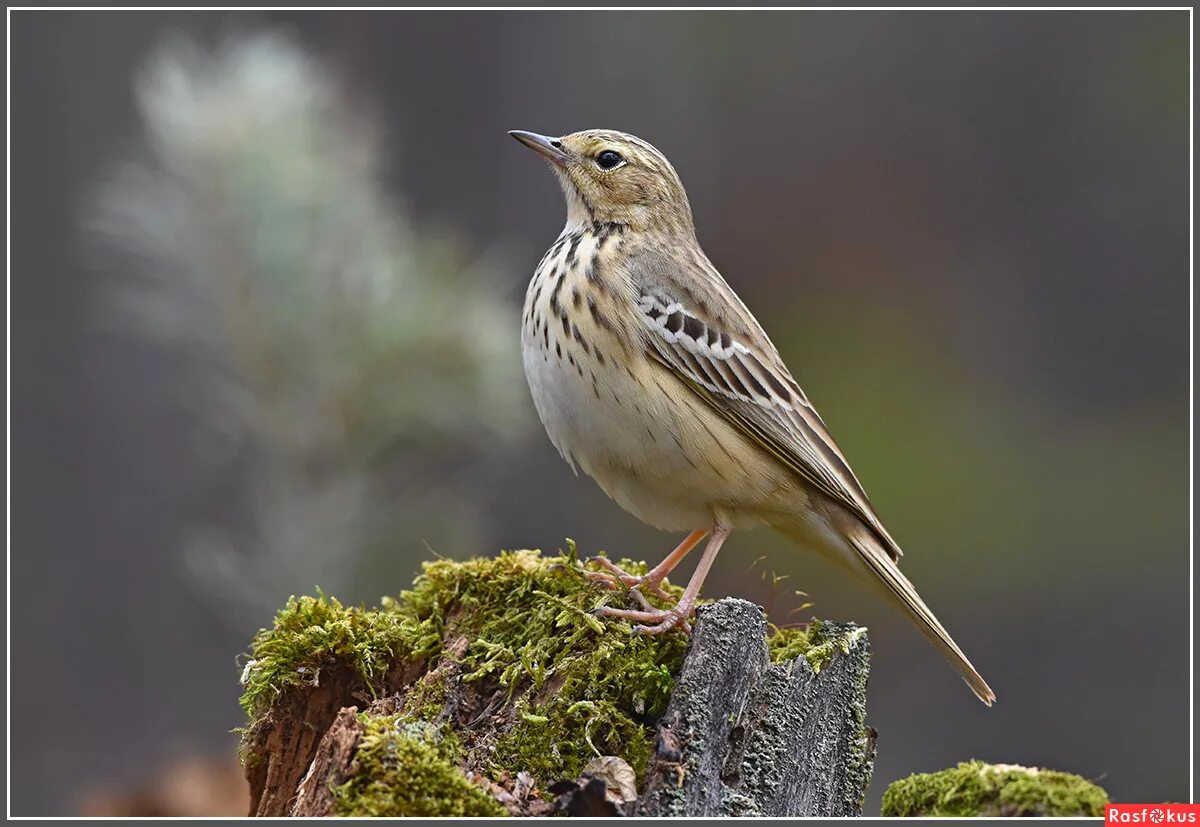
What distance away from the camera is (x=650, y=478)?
16.8 ft

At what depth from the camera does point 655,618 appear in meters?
4.55

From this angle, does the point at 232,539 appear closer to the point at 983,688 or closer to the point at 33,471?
the point at 33,471

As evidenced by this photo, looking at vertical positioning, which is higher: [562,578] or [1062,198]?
[1062,198]

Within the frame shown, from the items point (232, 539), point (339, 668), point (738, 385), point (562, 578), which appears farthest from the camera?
point (232, 539)

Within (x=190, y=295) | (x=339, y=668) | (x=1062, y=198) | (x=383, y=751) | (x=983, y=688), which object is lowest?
(x=383, y=751)

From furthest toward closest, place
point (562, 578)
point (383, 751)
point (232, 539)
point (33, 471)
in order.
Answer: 1. point (33, 471)
2. point (232, 539)
3. point (562, 578)
4. point (383, 751)

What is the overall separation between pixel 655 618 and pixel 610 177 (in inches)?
89.9

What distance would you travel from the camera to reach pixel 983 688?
16.4 feet

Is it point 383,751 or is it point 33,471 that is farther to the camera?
point 33,471

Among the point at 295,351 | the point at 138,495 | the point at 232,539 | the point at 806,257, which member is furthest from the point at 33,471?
the point at 806,257

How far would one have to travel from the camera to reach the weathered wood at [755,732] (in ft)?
12.6

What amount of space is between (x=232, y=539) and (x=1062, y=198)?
8.21m

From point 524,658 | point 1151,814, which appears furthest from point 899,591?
point 524,658

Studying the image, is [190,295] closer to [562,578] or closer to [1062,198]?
[562,578]
